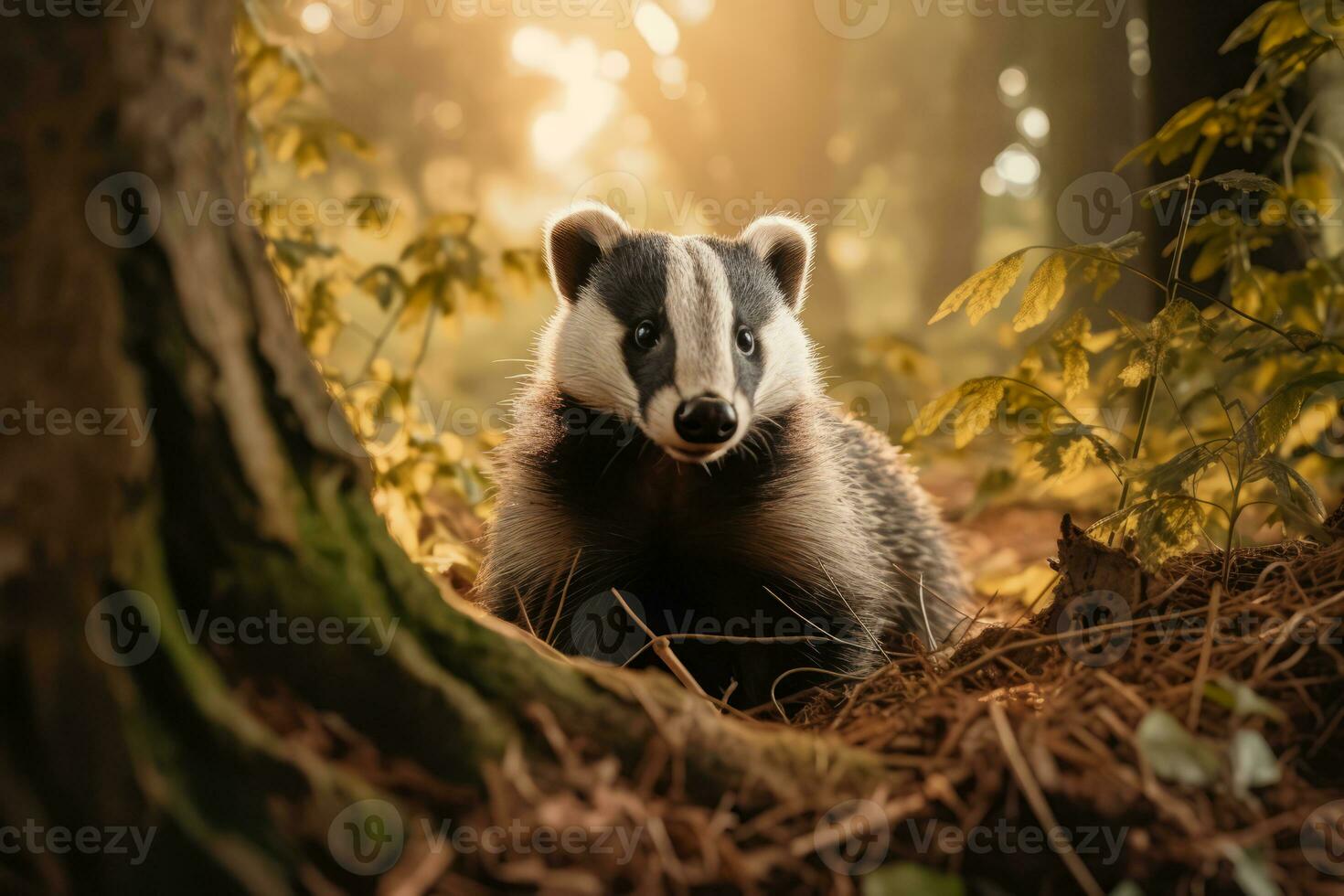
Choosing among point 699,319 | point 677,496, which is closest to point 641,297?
point 699,319

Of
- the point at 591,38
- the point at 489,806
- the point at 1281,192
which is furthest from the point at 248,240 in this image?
the point at 591,38

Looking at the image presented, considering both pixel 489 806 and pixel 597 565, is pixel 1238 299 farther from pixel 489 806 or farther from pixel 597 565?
pixel 489 806

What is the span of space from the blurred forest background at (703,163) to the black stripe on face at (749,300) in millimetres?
695

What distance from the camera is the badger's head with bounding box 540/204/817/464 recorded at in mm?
3188

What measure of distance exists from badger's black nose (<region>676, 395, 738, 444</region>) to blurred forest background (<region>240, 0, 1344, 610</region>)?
104 centimetres

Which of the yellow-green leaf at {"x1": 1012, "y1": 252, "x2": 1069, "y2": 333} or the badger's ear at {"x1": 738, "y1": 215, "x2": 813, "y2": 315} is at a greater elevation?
the badger's ear at {"x1": 738, "y1": 215, "x2": 813, "y2": 315}

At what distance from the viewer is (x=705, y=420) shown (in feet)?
9.95

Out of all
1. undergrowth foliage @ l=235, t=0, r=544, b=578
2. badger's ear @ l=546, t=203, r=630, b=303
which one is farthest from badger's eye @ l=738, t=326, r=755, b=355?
undergrowth foliage @ l=235, t=0, r=544, b=578

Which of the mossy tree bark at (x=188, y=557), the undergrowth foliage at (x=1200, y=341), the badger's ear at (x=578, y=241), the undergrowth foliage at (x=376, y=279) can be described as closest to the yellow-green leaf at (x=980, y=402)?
the undergrowth foliage at (x=1200, y=341)

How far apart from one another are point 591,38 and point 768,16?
527cm

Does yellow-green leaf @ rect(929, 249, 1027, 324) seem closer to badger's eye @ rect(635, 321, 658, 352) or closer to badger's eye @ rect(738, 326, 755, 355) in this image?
badger's eye @ rect(738, 326, 755, 355)

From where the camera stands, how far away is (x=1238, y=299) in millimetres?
3643

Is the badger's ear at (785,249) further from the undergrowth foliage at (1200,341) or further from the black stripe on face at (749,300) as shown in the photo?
the undergrowth foliage at (1200,341)

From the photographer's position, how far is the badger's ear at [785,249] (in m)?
4.16
